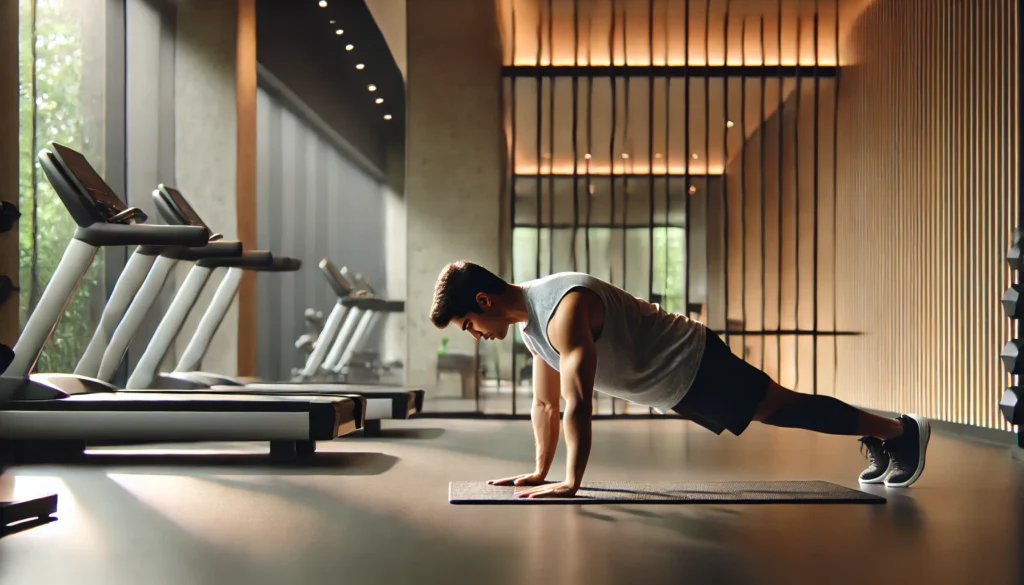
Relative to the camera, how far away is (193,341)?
6.03 meters

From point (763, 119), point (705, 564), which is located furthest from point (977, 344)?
point (705, 564)

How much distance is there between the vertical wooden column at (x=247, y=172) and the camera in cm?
708

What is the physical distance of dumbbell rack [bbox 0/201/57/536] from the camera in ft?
8.46

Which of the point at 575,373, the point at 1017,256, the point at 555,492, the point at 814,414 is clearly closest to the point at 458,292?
the point at 575,373

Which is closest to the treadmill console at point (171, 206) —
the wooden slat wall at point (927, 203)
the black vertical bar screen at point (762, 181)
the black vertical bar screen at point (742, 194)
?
the black vertical bar screen at point (742, 194)

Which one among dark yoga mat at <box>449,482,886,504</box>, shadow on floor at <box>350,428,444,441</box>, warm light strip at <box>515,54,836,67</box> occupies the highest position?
warm light strip at <box>515,54,836,67</box>

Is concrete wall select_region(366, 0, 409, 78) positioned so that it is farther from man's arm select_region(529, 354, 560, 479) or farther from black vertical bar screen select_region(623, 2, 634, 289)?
man's arm select_region(529, 354, 560, 479)

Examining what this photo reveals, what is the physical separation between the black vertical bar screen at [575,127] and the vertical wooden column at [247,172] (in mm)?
2123

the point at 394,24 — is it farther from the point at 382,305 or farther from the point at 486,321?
the point at 486,321

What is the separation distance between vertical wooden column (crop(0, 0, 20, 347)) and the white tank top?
1.94 metres

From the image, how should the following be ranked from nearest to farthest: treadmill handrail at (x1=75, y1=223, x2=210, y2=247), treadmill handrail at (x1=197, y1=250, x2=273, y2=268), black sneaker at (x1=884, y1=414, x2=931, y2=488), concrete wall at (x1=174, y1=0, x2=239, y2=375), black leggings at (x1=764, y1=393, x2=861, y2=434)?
black leggings at (x1=764, y1=393, x2=861, y2=434) < black sneaker at (x1=884, y1=414, x2=931, y2=488) < treadmill handrail at (x1=75, y1=223, x2=210, y2=247) < treadmill handrail at (x1=197, y1=250, x2=273, y2=268) < concrete wall at (x1=174, y1=0, x2=239, y2=375)

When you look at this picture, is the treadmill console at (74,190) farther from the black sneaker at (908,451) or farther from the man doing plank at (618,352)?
the black sneaker at (908,451)

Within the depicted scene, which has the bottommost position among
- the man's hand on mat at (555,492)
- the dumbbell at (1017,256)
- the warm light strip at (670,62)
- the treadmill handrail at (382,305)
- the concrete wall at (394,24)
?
the man's hand on mat at (555,492)

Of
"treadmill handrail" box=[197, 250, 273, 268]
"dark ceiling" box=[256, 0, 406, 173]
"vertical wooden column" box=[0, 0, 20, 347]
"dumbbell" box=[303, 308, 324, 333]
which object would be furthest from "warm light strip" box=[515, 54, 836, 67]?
"vertical wooden column" box=[0, 0, 20, 347]
